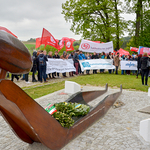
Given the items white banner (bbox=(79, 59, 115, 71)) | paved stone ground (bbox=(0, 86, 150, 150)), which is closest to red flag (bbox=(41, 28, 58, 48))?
white banner (bbox=(79, 59, 115, 71))

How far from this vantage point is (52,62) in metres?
13.2

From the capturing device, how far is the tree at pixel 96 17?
27516mm

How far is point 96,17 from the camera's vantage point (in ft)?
95.6

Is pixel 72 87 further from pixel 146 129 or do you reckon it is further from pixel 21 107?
pixel 21 107

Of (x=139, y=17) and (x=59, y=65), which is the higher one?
(x=139, y=17)

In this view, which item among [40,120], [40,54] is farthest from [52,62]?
[40,120]

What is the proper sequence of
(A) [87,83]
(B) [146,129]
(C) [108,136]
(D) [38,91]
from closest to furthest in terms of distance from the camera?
1. (B) [146,129]
2. (C) [108,136]
3. (D) [38,91]
4. (A) [87,83]

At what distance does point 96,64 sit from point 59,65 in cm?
426

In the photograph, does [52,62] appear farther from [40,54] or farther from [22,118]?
[22,118]

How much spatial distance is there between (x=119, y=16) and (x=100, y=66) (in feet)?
50.3

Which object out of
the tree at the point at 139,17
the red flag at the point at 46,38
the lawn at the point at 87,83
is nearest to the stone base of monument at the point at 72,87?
the lawn at the point at 87,83

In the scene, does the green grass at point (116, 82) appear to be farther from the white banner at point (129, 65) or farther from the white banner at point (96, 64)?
the white banner at point (129, 65)

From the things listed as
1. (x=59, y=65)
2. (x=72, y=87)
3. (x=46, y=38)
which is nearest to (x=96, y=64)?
(x=59, y=65)

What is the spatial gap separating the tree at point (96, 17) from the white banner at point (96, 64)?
37.9ft
